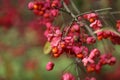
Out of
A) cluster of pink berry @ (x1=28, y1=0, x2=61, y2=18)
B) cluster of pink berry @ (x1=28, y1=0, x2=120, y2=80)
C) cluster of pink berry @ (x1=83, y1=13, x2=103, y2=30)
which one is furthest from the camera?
cluster of pink berry @ (x1=28, y1=0, x2=61, y2=18)

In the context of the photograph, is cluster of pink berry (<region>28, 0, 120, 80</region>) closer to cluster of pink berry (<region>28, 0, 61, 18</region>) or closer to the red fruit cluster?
the red fruit cluster

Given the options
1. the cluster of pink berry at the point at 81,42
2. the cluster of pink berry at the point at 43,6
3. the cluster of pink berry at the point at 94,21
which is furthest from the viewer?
the cluster of pink berry at the point at 43,6

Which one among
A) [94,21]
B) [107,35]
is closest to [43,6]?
[94,21]

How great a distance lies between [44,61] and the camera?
25.5ft

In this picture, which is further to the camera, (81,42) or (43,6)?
(43,6)

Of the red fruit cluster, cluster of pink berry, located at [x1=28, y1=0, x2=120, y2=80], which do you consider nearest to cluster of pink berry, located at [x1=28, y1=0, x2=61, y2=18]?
cluster of pink berry, located at [x1=28, y1=0, x2=120, y2=80]

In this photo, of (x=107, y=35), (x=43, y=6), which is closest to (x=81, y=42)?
(x=107, y=35)

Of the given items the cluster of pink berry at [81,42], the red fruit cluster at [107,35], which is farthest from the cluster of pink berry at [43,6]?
the red fruit cluster at [107,35]

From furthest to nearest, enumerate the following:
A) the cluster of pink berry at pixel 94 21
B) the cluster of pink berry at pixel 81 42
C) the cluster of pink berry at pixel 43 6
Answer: the cluster of pink berry at pixel 43 6
the cluster of pink berry at pixel 94 21
the cluster of pink berry at pixel 81 42

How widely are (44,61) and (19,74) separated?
1.06m

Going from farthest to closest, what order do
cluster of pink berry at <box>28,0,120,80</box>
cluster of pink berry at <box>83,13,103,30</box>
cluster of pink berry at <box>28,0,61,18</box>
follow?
cluster of pink berry at <box>28,0,61,18</box>
cluster of pink berry at <box>83,13,103,30</box>
cluster of pink berry at <box>28,0,120,80</box>

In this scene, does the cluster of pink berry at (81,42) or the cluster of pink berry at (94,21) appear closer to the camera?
the cluster of pink berry at (81,42)

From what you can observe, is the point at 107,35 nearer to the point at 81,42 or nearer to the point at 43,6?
the point at 81,42

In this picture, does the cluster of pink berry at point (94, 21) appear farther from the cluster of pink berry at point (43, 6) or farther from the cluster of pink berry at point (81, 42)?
the cluster of pink berry at point (43, 6)
